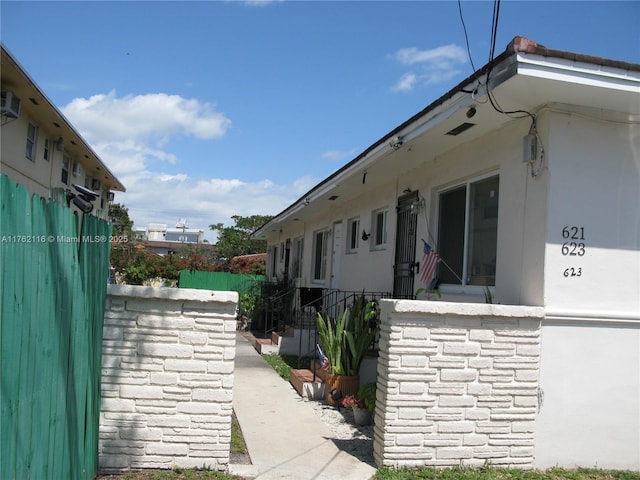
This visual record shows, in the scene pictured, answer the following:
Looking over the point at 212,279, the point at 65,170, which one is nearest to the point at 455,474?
the point at 65,170

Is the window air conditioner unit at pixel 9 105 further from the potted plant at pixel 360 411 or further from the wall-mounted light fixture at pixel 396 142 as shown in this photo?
the potted plant at pixel 360 411

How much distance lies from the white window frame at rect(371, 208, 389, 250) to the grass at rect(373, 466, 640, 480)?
5.51m

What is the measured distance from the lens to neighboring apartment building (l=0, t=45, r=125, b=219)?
36.8ft

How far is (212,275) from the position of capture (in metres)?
22.9

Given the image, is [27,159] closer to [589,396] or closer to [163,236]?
[589,396]

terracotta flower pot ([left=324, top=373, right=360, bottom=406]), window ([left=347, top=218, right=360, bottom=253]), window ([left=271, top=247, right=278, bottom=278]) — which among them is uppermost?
window ([left=347, top=218, right=360, bottom=253])

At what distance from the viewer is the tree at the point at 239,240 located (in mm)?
49125

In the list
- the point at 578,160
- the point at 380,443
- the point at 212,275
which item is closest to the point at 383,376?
the point at 380,443

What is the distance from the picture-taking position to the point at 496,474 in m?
4.89

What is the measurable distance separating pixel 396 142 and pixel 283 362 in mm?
5428

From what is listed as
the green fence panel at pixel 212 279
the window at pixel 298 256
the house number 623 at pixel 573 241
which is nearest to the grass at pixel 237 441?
the house number 623 at pixel 573 241

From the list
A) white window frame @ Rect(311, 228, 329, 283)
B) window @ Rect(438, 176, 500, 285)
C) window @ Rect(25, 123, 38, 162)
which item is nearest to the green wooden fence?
window @ Rect(438, 176, 500, 285)

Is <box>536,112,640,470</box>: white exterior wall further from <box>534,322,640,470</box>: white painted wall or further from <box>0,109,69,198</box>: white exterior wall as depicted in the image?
<box>0,109,69,198</box>: white exterior wall

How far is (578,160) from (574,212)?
1.65 ft
